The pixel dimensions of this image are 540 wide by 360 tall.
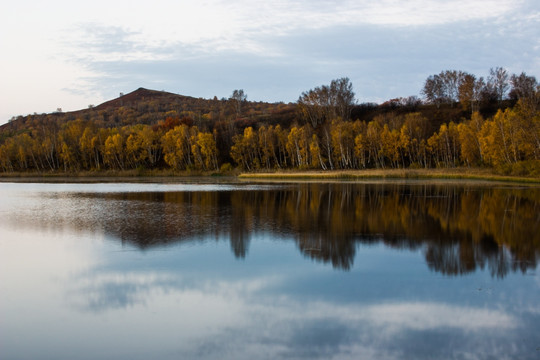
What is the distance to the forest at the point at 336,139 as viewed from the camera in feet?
193

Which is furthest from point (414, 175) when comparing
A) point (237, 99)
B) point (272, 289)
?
point (237, 99)

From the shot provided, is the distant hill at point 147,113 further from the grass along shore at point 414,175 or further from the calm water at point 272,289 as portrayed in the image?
the calm water at point 272,289

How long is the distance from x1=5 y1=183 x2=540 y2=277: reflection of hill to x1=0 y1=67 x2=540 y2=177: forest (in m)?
27.7

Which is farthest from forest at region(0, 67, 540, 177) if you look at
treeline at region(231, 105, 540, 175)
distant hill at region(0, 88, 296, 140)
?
distant hill at region(0, 88, 296, 140)

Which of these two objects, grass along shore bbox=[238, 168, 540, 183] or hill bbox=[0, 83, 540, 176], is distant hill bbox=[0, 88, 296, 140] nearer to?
hill bbox=[0, 83, 540, 176]

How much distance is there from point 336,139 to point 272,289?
65.6m

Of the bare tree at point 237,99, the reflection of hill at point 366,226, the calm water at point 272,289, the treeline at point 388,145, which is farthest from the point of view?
the bare tree at point 237,99

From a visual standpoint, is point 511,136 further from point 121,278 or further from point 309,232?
point 121,278

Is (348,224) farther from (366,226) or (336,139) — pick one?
(336,139)

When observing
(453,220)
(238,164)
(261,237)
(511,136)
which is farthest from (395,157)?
(261,237)

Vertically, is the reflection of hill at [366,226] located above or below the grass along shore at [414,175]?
below

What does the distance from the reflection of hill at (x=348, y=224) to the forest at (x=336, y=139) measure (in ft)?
91.0

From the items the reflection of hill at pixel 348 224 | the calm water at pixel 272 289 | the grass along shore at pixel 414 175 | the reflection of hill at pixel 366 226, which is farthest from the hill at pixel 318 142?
the calm water at pixel 272 289

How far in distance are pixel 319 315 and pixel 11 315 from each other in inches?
213
